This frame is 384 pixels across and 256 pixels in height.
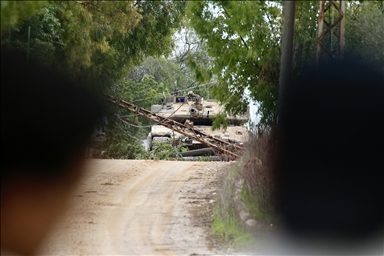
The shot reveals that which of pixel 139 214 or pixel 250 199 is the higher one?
pixel 250 199

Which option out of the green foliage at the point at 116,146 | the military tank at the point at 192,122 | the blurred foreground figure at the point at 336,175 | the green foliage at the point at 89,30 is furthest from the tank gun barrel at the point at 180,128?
the blurred foreground figure at the point at 336,175

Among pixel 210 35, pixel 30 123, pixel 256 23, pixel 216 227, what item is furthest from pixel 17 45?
pixel 216 227

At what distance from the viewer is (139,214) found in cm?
1470

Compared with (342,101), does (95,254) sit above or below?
below

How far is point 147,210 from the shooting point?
1508 centimetres

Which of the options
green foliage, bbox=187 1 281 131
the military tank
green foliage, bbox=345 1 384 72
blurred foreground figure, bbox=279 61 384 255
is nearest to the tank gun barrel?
the military tank

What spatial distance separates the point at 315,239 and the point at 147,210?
15.1 feet

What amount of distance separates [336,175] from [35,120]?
750 cm

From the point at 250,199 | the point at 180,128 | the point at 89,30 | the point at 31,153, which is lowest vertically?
the point at 250,199

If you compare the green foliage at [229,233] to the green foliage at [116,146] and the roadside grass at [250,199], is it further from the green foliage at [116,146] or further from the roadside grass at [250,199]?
the green foliage at [116,146]

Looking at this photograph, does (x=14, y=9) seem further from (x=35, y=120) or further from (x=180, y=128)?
(x=180, y=128)

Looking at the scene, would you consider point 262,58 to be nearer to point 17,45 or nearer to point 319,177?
point 319,177

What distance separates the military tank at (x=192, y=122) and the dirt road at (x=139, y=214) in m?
8.68

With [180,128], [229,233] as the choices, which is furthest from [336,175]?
[180,128]
